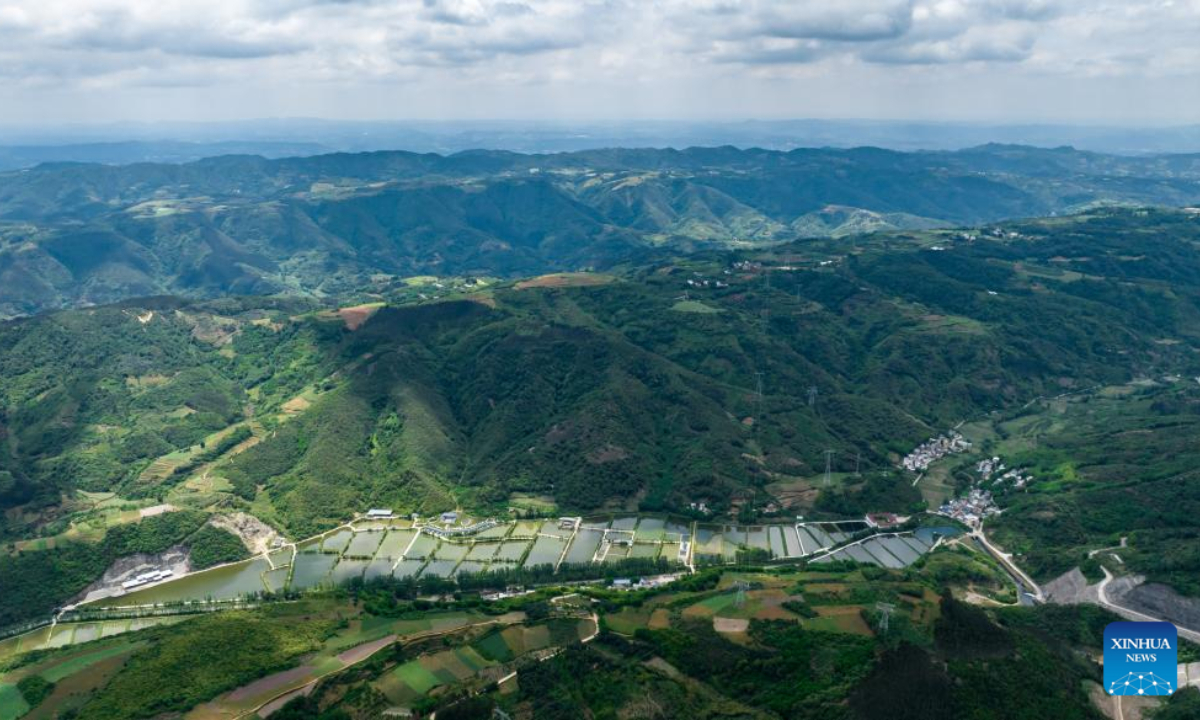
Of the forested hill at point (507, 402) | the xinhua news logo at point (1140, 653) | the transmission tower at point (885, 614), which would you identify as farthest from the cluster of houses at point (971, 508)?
the xinhua news logo at point (1140, 653)

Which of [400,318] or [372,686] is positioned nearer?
[372,686]

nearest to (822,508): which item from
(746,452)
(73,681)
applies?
(746,452)

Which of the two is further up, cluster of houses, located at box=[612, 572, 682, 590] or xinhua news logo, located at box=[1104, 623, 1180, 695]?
xinhua news logo, located at box=[1104, 623, 1180, 695]

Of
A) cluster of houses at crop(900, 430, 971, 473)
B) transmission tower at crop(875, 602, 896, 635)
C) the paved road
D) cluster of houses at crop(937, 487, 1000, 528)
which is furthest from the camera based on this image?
cluster of houses at crop(900, 430, 971, 473)

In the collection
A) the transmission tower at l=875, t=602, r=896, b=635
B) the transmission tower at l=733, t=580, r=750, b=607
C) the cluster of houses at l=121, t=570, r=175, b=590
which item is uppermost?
the transmission tower at l=875, t=602, r=896, b=635

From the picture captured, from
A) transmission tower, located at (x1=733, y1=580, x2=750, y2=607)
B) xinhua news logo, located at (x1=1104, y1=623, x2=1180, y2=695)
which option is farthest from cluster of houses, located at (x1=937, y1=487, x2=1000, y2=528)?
xinhua news logo, located at (x1=1104, y1=623, x2=1180, y2=695)

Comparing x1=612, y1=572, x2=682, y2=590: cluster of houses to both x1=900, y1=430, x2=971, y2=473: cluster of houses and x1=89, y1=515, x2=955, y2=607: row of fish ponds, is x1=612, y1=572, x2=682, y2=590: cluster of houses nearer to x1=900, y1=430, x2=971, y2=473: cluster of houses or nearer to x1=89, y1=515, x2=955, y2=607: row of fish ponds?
x1=89, y1=515, x2=955, y2=607: row of fish ponds

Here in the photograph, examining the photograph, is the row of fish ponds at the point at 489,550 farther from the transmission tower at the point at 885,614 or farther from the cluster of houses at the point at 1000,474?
the transmission tower at the point at 885,614

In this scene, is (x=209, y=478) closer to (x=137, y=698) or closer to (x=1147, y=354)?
(x=137, y=698)
